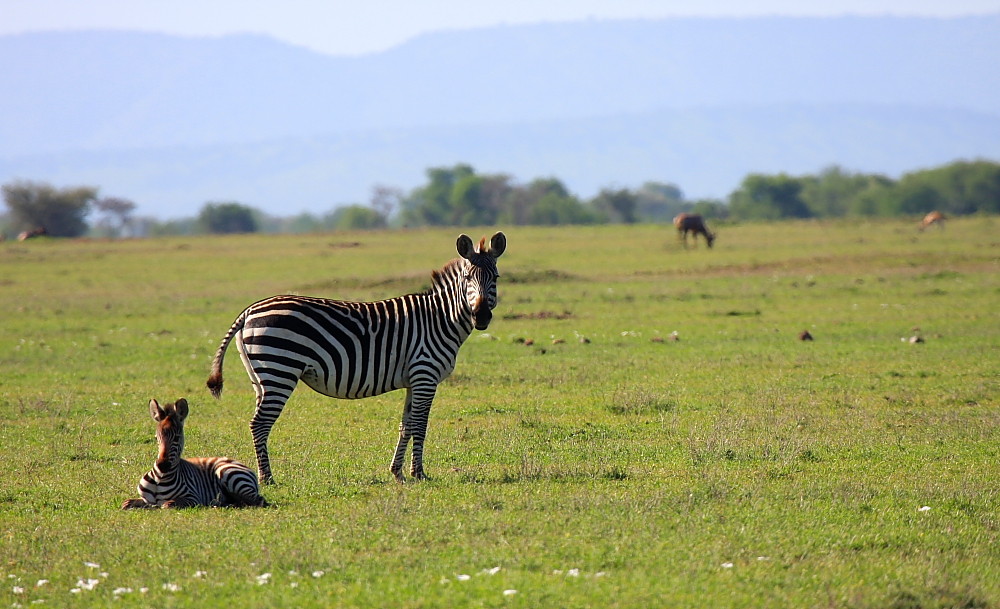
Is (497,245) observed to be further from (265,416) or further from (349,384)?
(265,416)

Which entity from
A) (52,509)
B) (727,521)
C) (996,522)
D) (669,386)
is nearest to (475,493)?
(727,521)

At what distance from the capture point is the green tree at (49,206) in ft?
246

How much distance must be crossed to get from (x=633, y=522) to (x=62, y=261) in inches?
1592

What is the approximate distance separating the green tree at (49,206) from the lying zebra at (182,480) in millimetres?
71768

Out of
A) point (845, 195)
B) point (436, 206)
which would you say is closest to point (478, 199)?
point (436, 206)

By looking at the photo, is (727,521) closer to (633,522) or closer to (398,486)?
(633,522)

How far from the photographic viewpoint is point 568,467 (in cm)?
1034

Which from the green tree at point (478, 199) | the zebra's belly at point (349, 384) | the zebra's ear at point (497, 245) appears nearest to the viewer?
the zebra's belly at point (349, 384)

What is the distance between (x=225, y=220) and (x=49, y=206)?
24.0 m

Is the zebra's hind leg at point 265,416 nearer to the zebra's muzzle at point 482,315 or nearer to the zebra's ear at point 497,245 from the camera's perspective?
the zebra's muzzle at point 482,315

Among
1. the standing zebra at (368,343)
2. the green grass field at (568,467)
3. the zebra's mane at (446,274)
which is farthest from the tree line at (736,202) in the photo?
the standing zebra at (368,343)

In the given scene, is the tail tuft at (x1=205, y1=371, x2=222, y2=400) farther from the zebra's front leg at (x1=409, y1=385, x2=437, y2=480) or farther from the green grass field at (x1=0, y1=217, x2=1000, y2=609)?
the zebra's front leg at (x1=409, y1=385, x2=437, y2=480)

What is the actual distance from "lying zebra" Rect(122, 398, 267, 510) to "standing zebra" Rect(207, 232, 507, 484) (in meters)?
0.72

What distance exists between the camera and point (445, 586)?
679 cm
